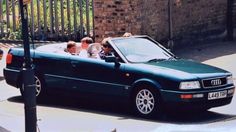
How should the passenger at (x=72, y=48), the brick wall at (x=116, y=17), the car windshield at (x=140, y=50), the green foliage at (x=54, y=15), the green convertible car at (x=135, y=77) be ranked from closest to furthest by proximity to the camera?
the green convertible car at (x=135, y=77)
the car windshield at (x=140, y=50)
the passenger at (x=72, y=48)
the brick wall at (x=116, y=17)
the green foliage at (x=54, y=15)

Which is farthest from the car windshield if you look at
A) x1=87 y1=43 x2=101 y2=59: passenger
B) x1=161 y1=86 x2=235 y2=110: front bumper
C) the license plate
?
the license plate

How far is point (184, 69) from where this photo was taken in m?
11.1

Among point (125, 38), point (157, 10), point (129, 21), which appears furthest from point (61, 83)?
point (157, 10)

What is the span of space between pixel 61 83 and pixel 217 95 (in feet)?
9.26

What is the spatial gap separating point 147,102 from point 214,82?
3.56 ft

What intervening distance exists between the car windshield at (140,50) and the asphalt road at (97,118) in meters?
0.91

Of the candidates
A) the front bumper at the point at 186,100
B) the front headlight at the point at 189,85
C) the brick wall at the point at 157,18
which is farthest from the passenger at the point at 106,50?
the brick wall at the point at 157,18

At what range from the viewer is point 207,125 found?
10.4m

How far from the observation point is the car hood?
1080cm

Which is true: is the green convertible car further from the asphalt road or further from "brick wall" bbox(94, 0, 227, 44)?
"brick wall" bbox(94, 0, 227, 44)

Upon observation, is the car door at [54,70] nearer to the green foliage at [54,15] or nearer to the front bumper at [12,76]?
the front bumper at [12,76]

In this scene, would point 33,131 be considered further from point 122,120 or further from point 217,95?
point 217,95

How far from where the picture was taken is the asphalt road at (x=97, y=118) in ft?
33.9

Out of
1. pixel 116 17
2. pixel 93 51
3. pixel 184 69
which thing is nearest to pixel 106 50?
pixel 93 51
